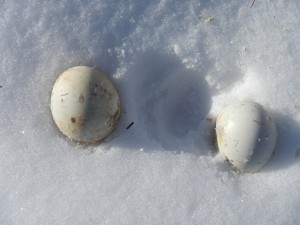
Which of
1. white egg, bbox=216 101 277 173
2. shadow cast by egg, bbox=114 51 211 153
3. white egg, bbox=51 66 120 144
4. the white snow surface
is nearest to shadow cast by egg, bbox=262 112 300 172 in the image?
the white snow surface

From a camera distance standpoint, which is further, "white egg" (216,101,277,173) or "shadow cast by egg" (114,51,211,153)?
"shadow cast by egg" (114,51,211,153)

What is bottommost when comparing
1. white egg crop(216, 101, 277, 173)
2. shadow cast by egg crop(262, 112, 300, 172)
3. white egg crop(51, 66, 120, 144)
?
shadow cast by egg crop(262, 112, 300, 172)

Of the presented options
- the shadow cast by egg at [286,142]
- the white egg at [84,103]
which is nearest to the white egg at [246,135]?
the shadow cast by egg at [286,142]

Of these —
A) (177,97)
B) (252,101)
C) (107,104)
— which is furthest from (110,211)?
(252,101)

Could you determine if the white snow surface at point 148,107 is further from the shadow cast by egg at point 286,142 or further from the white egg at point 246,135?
the white egg at point 246,135

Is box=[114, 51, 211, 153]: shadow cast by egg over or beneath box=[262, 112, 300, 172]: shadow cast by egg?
over

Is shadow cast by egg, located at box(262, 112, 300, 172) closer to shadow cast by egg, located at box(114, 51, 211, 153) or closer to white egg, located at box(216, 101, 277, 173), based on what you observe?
white egg, located at box(216, 101, 277, 173)
